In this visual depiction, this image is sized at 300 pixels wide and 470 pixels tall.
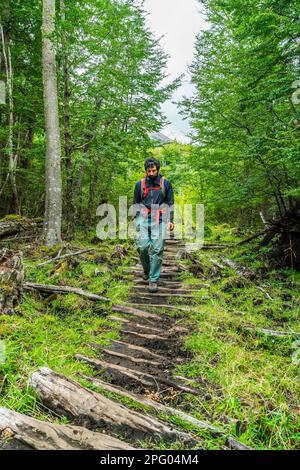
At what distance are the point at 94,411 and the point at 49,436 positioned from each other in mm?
405

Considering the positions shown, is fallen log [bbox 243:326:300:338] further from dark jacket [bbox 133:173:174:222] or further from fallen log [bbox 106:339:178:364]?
dark jacket [bbox 133:173:174:222]

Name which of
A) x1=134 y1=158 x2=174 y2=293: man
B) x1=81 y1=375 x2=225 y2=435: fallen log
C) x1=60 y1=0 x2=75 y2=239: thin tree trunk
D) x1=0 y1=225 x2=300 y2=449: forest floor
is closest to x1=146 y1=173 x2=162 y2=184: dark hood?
x1=134 y1=158 x2=174 y2=293: man

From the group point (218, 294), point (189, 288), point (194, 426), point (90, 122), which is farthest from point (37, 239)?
point (194, 426)

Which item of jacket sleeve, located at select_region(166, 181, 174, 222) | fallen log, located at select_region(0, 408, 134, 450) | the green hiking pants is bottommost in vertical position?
fallen log, located at select_region(0, 408, 134, 450)

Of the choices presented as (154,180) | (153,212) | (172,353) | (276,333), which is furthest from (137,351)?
(154,180)

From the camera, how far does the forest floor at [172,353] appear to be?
2.27 m

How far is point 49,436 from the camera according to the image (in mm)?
1962

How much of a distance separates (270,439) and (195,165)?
342 inches

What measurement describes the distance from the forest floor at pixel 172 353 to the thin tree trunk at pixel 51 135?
218 cm

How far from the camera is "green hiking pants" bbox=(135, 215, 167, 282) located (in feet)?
17.8

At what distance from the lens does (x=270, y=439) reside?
6.99ft

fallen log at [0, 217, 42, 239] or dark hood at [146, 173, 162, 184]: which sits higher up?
dark hood at [146, 173, 162, 184]

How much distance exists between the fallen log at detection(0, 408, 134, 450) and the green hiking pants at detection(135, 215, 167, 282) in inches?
141

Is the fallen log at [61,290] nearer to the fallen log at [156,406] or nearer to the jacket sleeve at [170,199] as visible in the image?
the jacket sleeve at [170,199]
